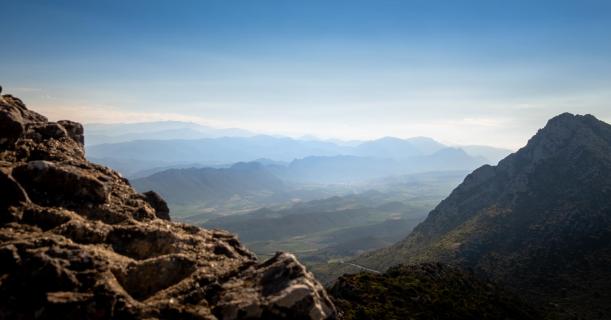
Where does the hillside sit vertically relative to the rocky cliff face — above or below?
below

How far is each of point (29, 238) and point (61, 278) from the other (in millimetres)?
4594

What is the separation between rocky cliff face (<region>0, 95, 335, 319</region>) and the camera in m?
22.8

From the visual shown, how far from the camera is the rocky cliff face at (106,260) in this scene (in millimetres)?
22766

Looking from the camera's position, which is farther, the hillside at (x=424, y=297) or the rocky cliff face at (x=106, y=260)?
the hillside at (x=424, y=297)

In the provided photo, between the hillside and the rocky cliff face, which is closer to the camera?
the rocky cliff face

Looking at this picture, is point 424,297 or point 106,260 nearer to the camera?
point 106,260

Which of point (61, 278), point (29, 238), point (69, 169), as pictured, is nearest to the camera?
point (61, 278)

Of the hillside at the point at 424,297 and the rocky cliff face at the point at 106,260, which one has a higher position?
the rocky cliff face at the point at 106,260

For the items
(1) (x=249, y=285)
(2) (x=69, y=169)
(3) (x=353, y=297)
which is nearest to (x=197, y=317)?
(1) (x=249, y=285)

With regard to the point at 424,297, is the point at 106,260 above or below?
above

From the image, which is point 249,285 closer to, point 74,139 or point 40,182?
point 40,182

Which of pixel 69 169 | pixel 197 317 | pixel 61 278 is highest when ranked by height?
pixel 69 169

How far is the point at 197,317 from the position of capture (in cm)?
2330

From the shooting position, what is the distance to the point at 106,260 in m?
25.7
